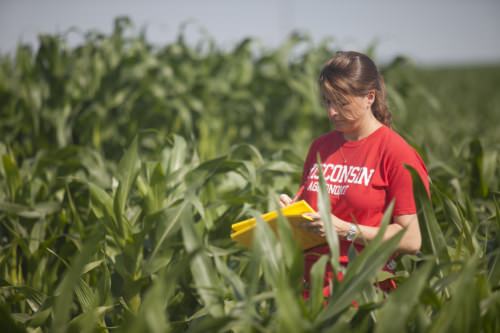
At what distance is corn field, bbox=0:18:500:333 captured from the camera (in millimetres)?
1245

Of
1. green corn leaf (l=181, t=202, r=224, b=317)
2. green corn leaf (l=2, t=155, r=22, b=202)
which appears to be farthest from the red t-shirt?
green corn leaf (l=2, t=155, r=22, b=202)

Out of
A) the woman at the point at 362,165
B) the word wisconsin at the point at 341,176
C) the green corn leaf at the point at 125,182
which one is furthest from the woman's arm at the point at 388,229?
the green corn leaf at the point at 125,182

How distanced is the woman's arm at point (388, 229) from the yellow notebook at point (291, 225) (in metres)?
0.04

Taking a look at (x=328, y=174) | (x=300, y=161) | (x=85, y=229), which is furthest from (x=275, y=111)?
(x=328, y=174)

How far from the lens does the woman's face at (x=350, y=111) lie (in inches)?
59.6

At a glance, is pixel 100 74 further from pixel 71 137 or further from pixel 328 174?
pixel 328 174

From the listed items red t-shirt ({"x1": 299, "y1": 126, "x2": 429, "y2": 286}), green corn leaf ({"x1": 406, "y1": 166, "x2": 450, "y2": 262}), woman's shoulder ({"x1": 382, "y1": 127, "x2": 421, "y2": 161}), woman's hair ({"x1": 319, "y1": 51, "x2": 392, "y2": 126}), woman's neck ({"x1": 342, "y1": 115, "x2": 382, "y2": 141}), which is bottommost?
green corn leaf ({"x1": 406, "y1": 166, "x2": 450, "y2": 262})

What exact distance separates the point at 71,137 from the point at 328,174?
2741 millimetres

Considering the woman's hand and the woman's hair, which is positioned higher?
the woman's hair

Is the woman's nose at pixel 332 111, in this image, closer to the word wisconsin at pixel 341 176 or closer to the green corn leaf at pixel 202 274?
the word wisconsin at pixel 341 176

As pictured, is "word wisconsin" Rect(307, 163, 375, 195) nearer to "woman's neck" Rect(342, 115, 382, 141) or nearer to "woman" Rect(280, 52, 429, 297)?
"woman" Rect(280, 52, 429, 297)

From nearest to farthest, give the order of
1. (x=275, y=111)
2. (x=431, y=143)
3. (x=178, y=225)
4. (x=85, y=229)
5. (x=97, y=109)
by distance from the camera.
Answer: (x=178, y=225) < (x=85, y=229) < (x=97, y=109) < (x=275, y=111) < (x=431, y=143)

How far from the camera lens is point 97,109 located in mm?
3691

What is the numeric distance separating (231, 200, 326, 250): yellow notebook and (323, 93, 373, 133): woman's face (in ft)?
1.03
